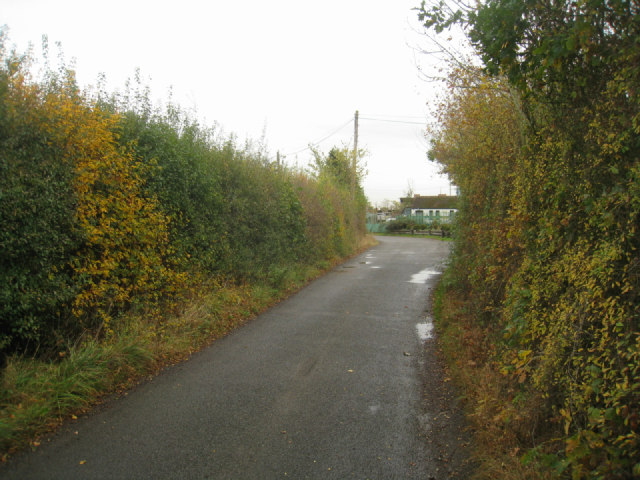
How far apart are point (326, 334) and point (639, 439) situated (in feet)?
18.9

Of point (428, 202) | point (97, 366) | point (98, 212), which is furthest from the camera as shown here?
point (428, 202)

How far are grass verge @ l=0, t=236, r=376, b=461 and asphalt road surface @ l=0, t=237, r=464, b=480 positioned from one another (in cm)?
21

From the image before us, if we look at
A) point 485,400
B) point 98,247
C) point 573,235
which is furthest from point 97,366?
point 573,235

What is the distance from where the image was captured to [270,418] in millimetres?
4535

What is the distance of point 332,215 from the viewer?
65.6ft

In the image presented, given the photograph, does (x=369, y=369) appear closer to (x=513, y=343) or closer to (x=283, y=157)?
(x=513, y=343)

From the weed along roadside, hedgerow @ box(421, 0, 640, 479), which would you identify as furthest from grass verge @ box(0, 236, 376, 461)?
hedgerow @ box(421, 0, 640, 479)

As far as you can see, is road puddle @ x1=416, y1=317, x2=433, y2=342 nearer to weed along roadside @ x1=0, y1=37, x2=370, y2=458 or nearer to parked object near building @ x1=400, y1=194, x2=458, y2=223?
weed along roadside @ x1=0, y1=37, x2=370, y2=458

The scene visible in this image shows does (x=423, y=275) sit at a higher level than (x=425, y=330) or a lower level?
higher

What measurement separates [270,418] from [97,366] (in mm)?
2243

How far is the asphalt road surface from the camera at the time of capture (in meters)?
3.62

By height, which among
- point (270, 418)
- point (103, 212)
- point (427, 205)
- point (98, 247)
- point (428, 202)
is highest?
point (428, 202)

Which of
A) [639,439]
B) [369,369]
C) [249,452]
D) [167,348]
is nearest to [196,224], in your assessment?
[167,348]

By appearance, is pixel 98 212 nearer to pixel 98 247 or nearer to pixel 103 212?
pixel 103 212
